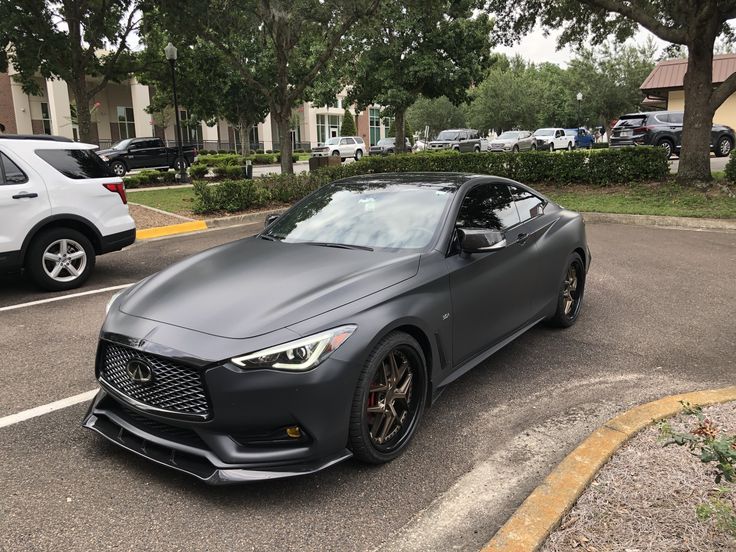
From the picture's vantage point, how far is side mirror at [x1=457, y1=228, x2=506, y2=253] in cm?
384

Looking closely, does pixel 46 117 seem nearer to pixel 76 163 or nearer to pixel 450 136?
pixel 450 136

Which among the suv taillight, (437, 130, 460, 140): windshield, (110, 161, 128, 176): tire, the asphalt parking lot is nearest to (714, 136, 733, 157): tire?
(437, 130, 460, 140): windshield

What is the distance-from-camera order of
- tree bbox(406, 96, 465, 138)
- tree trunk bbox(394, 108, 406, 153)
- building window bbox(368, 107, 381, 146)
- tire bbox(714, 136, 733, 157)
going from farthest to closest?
building window bbox(368, 107, 381, 146) < tree bbox(406, 96, 465, 138) < tree trunk bbox(394, 108, 406, 153) < tire bbox(714, 136, 733, 157)

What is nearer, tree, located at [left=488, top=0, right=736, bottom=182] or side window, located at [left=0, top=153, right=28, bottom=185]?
side window, located at [left=0, top=153, right=28, bottom=185]

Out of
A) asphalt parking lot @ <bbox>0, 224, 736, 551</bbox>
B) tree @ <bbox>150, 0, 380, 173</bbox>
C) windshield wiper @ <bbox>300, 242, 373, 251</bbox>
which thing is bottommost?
asphalt parking lot @ <bbox>0, 224, 736, 551</bbox>

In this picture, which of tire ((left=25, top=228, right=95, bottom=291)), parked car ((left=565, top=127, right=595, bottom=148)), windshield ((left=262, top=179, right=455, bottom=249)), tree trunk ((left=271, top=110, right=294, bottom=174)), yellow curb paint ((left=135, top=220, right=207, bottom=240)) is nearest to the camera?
windshield ((left=262, top=179, right=455, bottom=249))

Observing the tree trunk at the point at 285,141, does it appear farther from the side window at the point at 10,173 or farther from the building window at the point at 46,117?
the building window at the point at 46,117

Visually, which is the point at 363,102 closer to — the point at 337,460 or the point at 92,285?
the point at 92,285

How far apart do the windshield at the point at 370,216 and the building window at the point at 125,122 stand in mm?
45307

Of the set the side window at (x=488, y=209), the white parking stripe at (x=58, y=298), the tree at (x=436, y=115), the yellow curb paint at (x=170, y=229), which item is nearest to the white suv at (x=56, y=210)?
the white parking stripe at (x=58, y=298)

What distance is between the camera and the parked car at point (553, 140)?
35.7m

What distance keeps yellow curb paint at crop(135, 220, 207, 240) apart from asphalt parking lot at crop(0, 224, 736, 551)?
4.93 metres

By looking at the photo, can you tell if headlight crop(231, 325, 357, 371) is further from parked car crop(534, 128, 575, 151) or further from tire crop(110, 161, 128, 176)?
parked car crop(534, 128, 575, 151)

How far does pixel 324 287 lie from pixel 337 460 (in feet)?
3.00
